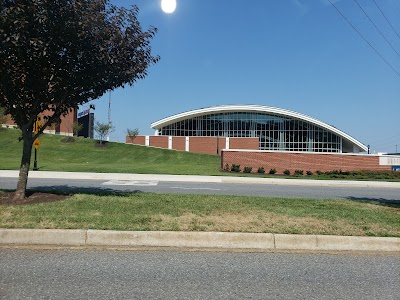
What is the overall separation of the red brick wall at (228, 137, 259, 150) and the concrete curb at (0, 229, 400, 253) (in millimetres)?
55796

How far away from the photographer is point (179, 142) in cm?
6612

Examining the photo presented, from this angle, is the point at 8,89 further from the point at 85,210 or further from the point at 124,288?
the point at 124,288

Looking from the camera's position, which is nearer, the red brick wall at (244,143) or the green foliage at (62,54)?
the green foliage at (62,54)

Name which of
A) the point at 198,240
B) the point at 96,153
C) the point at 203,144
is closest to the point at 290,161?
the point at 96,153

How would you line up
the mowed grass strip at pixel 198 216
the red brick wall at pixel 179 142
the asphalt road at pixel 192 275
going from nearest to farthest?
1. the asphalt road at pixel 192 275
2. the mowed grass strip at pixel 198 216
3. the red brick wall at pixel 179 142

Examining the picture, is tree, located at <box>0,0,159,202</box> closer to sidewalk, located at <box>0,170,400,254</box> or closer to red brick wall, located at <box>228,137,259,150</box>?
sidewalk, located at <box>0,170,400,254</box>

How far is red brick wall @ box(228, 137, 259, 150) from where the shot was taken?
61719 mm

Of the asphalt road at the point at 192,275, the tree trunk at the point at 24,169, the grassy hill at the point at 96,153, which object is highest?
the grassy hill at the point at 96,153

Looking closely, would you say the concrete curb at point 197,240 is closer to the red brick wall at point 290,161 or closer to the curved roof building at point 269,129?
the red brick wall at point 290,161

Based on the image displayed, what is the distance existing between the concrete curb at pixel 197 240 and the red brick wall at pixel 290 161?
2355 centimetres

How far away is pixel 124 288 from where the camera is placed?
4.14m

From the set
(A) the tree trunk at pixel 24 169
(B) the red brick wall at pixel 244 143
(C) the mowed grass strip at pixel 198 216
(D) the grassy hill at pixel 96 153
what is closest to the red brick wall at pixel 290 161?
(D) the grassy hill at pixel 96 153

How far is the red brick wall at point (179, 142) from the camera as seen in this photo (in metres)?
65.8

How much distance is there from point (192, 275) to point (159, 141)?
63.1 m
